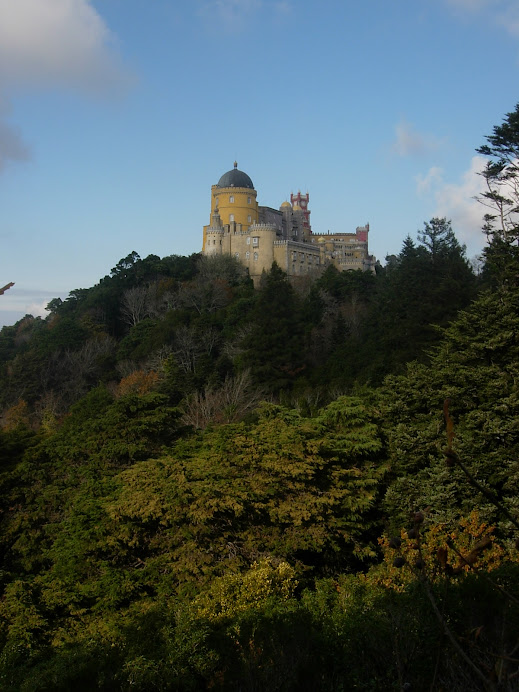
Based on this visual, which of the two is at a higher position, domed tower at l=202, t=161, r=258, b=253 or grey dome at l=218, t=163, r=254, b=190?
grey dome at l=218, t=163, r=254, b=190

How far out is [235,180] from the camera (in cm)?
6131

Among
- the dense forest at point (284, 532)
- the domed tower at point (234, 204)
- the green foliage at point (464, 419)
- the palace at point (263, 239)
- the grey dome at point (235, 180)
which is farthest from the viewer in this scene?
the grey dome at point (235, 180)

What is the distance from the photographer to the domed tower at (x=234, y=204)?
5925 centimetres

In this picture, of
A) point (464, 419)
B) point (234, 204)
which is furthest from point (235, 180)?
point (464, 419)

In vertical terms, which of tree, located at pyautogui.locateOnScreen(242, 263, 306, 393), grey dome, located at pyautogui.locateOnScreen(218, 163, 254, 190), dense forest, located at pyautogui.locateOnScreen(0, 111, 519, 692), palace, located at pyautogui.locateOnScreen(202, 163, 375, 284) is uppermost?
grey dome, located at pyautogui.locateOnScreen(218, 163, 254, 190)

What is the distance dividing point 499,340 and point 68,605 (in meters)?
11.5

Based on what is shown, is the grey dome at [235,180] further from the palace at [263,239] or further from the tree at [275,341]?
the tree at [275,341]

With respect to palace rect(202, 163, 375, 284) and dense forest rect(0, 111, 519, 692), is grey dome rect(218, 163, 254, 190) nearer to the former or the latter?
palace rect(202, 163, 375, 284)

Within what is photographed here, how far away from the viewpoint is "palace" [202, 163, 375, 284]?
5600 cm

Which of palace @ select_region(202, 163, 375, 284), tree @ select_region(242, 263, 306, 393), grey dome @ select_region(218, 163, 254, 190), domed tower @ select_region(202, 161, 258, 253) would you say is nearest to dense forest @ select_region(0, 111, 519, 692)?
tree @ select_region(242, 263, 306, 393)

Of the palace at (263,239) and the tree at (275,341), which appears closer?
the tree at (275,341)

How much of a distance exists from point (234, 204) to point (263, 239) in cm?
595

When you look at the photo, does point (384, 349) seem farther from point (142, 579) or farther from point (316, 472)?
point (142, 579)

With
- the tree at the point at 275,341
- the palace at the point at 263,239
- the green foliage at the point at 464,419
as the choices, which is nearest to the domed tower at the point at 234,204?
the palace at the point at 263,239
